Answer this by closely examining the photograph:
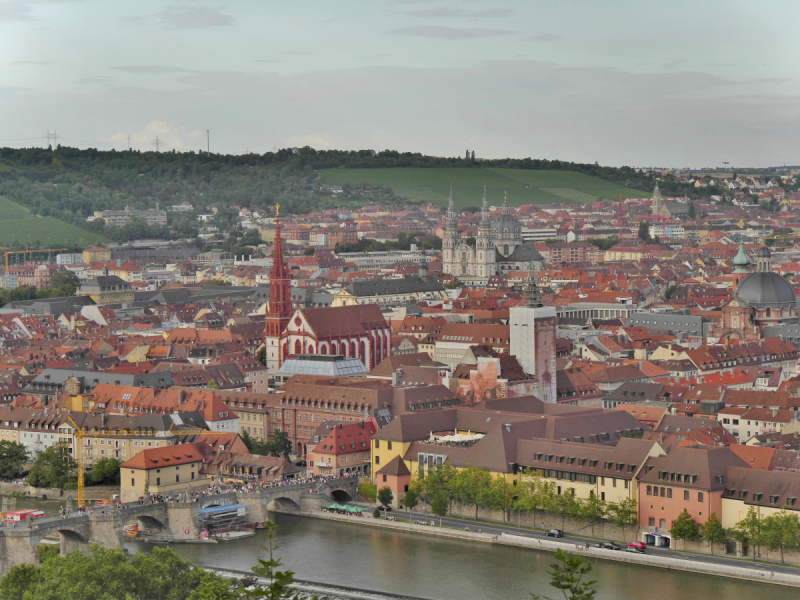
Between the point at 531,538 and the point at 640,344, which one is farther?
the point at 640,344

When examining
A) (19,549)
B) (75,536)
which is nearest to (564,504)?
(75,536)

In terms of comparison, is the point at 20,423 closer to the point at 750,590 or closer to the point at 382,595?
the point at 382,595

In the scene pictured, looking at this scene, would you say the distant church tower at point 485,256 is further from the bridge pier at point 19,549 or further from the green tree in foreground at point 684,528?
the bridge pier at point 19,549

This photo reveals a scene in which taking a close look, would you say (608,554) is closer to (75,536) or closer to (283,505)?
(283,505)

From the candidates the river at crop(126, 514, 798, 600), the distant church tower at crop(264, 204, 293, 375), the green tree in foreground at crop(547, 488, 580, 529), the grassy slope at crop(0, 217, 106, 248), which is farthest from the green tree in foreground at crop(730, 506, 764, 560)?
the grassy slope at crop(0, 217, 106, 248)

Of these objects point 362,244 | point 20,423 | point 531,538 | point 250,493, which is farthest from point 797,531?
point 362,244

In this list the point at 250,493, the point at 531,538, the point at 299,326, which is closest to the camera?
the point at 531,538

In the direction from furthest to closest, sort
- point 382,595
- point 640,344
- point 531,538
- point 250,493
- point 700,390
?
Result: point 640,344, point 700,390, point 250,493, point 531,538, point 382,595
